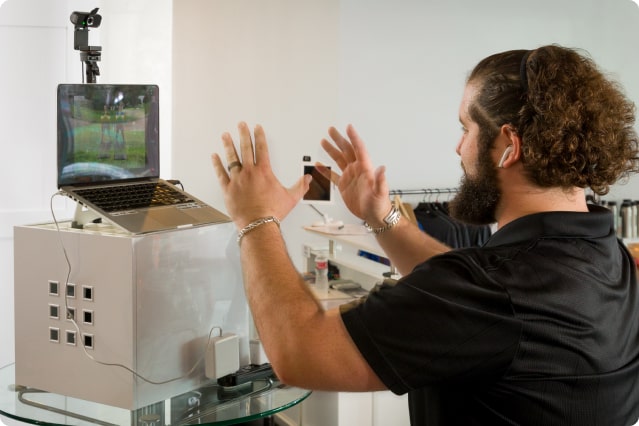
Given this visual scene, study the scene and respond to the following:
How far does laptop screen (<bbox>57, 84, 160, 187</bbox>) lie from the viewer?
5.83 feet

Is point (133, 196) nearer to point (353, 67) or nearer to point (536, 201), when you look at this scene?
point (536, 201)

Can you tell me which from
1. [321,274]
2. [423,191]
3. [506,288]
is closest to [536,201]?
[506,288]

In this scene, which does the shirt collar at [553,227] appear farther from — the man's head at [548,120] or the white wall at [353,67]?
the white wall at [353,67]

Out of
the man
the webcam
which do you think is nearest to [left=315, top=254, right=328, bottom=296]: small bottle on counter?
the webcam

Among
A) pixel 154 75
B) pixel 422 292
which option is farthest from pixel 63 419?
pixel 154 75

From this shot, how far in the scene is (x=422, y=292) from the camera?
118 cm

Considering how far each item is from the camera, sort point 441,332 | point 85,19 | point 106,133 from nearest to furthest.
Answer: point 441,332
point 106,133
point 85,19

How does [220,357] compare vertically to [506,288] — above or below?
below

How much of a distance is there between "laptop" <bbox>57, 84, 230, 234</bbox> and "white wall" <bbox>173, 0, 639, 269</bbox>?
11.0 ft

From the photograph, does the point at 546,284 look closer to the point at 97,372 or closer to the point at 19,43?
the point at 97,372

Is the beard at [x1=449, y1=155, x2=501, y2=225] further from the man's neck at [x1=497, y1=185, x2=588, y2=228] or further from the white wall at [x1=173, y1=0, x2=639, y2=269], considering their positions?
the white wall at [x1=173, y1=0, x2=639, y2=269]

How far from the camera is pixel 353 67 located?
5715 mm

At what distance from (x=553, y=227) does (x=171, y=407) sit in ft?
3.06

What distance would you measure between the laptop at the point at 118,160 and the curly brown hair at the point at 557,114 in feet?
2.37
